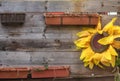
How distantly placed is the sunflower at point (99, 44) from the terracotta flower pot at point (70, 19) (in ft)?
0.39

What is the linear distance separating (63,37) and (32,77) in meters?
0.68

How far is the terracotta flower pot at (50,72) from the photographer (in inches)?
221

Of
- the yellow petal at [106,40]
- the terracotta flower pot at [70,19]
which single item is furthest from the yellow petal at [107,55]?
the terracotta flower pot at [70,19]

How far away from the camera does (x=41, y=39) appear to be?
5.75 m

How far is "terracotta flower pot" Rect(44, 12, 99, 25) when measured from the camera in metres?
5.64

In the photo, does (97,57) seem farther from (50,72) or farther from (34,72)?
(34,72)

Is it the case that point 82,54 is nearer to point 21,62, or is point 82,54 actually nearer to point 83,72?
point 83,72

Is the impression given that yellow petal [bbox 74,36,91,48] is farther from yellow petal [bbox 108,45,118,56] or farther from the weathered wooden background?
yellow petal [bbox 108,45,118,56]

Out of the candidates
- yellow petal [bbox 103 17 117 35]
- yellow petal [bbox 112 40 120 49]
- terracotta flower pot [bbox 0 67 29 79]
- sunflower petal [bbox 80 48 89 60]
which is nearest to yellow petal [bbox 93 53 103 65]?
sunflower petal [bbox 80 48 89 60]

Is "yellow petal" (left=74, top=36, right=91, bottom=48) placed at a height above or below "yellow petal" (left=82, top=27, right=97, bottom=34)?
below

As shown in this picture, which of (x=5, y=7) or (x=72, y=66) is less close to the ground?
(x=5, y=7)

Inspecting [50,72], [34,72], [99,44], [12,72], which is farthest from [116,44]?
[12,72]

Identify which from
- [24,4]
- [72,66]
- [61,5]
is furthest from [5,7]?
[72,66]

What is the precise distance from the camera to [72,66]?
577 centimetres
